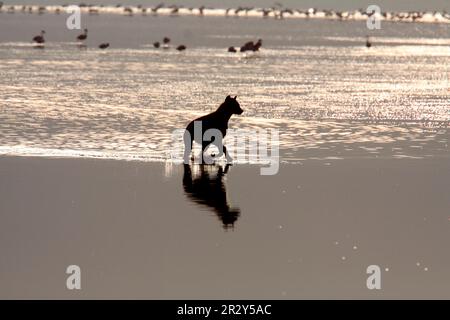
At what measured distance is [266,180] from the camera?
1784 centimetres

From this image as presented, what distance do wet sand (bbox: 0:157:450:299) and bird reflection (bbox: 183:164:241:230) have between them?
26mm

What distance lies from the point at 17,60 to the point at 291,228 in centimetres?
5069

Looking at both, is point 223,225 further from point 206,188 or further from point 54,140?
point 54,140

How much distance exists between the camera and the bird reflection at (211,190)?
15.0 metres

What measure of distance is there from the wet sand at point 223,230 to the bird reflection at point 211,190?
1.0 inches

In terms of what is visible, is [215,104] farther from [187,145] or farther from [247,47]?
[247,47]

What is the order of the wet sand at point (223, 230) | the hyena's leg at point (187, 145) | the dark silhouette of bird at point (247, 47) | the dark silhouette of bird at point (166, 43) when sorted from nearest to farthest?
the wet sand at point (223, 230) → the hyena's leg at point (187, 145) → the dark silhouette of bird at point (247, 47) → the dark silhouette of bird at point (166, 43)

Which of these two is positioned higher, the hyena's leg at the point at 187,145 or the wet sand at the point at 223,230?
the hyena's leg at the point at 187,145

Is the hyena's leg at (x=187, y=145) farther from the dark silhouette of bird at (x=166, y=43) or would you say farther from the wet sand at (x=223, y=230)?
the dark silhouette of bird at (x=166, y=43)

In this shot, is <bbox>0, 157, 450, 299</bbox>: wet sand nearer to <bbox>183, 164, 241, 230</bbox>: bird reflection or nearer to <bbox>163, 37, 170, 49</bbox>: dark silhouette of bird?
<bbox>183, 164, 241, 230</bbox>: bird reflection

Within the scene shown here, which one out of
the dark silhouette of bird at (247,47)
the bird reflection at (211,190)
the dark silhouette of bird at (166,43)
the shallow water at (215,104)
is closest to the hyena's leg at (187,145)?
the bird reflection at (211,190)

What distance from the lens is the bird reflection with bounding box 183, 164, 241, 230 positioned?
15.0m

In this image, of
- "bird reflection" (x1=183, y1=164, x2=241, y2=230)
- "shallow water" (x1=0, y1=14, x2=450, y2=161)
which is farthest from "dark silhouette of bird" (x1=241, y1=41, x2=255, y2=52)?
"bird reflection" (x1=183, y1=164, x2=241, y2=230)

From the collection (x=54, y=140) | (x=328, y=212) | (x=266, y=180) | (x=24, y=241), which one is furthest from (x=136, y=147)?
(x=24, y=241)
